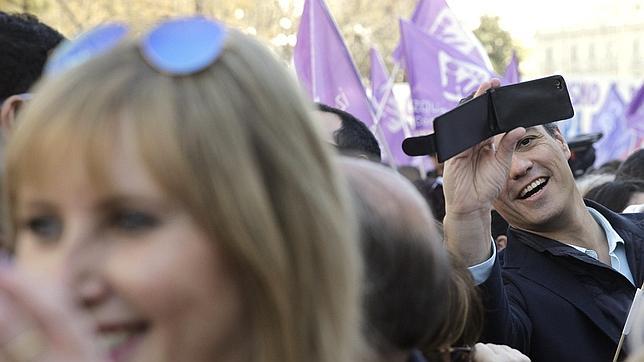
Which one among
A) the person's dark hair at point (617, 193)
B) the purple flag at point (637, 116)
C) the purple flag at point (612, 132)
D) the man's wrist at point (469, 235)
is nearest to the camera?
the man's wrist at point (469, 235)

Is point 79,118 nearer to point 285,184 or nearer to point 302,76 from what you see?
point 285,184

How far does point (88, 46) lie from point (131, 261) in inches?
14.0

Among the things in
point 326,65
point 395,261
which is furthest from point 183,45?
point 326,65

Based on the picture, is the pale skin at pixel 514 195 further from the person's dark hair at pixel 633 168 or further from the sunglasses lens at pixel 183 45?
the person's dark hair at pixel 633 168

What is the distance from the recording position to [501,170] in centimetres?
270

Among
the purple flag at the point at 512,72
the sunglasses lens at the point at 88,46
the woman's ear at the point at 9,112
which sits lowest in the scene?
the purple flag at the point at 512,72

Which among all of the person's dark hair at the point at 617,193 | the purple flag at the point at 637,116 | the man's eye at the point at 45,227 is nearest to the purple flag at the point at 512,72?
the purple flag at the point at 637,116

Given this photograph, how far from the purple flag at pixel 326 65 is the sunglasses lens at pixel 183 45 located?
5942 mm

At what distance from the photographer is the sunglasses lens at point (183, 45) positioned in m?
1.23

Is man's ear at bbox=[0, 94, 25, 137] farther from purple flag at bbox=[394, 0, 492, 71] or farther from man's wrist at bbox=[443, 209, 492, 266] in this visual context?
purple flag at bbox=[394, 0, 492, 71]

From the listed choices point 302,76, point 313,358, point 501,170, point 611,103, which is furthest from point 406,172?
point 611,103

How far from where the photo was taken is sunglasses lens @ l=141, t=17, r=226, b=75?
48.3 inches

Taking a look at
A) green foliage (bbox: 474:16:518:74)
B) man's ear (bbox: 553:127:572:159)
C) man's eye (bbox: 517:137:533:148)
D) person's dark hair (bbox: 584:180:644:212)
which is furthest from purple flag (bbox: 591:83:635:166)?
green foliage (bbox: 474:16:518:74)

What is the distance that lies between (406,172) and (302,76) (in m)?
1.32
